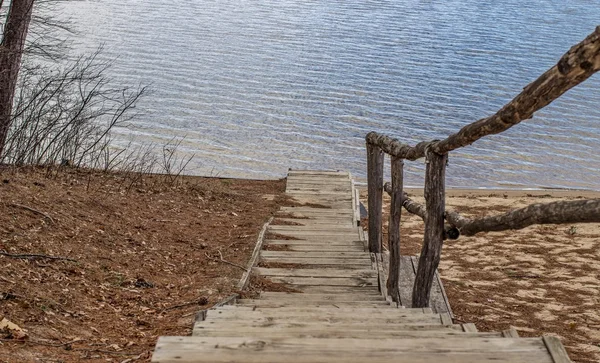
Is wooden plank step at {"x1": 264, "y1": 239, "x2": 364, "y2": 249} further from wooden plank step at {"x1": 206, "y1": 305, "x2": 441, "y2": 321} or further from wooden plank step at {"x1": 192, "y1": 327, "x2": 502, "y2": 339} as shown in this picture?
wooden plank step at {"x1": 192, "y1": 327, "x2": 502, "y2": 339}

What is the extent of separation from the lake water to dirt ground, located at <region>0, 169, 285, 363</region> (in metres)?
4.94

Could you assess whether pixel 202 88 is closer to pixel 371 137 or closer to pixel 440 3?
pixel 371 137

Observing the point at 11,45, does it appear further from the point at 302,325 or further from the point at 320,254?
the point at 302,325

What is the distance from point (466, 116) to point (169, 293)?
13.8 m

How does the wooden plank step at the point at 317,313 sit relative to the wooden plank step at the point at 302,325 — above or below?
below

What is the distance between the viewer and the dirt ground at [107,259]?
219 inches

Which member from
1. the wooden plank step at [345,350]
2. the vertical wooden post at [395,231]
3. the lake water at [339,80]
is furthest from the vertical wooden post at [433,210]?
the lake water at [339,80]

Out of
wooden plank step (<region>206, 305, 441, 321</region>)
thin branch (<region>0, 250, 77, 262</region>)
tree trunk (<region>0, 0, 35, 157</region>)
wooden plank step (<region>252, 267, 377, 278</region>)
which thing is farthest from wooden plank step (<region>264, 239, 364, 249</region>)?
tree trunk (<region>0, 0, 35, 157</region>)

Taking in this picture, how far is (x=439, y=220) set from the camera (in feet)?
19.0

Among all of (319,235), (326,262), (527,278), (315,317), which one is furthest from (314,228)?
(315,317)

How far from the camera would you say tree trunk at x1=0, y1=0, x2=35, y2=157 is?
35.2 feet

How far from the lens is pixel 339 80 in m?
22.8

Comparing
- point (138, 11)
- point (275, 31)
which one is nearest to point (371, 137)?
point (275, 31)

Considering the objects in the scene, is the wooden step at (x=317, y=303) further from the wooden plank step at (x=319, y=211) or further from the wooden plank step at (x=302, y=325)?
the wooden plank step at (x=319, y=211)
